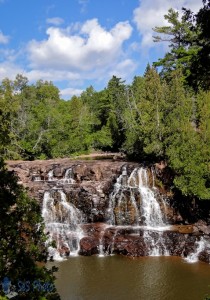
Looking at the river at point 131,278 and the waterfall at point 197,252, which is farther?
the waterfall at point 197,252

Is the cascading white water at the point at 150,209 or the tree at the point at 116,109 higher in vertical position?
the tree at the point at 116,109

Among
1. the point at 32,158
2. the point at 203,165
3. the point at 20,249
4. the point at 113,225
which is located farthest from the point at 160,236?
the point at 32,158

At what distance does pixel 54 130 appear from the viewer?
164 feet

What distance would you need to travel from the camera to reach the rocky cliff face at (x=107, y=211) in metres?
24.8

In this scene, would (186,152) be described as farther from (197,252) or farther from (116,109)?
(116,109)

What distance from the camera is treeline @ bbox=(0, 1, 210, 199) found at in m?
11.6

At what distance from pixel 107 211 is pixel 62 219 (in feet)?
12.2

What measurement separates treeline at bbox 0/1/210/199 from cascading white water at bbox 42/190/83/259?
524 centimetres

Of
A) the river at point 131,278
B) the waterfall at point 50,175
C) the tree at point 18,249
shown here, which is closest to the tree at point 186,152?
the river at point 131,278

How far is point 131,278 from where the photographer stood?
20.5m

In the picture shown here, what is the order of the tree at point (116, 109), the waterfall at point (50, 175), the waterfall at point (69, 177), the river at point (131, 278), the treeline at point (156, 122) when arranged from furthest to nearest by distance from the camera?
the tree at point (116, 109)
the waterfall at point (50, 175)
the waterfall at point (69, 177)
the river at point (131, 278)
the treeline at point (156, 122)

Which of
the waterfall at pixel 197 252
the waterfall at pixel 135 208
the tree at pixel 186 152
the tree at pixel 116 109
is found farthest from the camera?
the tree at pixel 116 109

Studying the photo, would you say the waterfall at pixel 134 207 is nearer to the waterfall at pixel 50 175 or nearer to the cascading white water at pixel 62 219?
the cascading white water at pixel 62 219

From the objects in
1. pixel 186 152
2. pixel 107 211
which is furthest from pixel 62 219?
pixel 186 152
